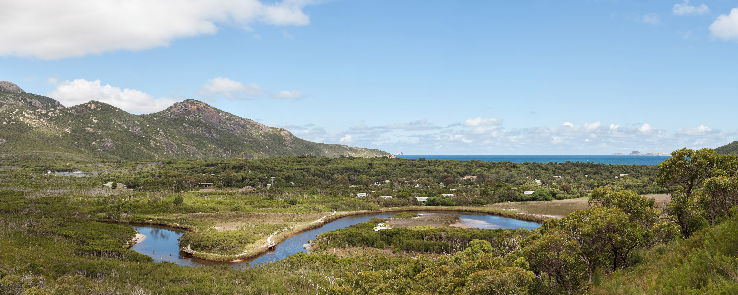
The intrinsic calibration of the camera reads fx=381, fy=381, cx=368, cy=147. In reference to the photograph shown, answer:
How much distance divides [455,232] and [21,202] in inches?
4712

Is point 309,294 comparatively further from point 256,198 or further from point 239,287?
point 256,198

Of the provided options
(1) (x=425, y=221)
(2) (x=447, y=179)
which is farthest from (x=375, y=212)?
(2) (x=447, y=179)

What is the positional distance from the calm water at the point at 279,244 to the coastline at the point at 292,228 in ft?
4.19

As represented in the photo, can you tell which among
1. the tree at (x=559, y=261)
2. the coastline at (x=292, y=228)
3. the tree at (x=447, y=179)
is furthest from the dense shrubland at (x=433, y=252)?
the tree at (x=447, y=179)

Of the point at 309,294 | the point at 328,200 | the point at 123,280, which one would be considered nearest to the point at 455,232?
the point at 309,294

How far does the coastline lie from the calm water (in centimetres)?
128

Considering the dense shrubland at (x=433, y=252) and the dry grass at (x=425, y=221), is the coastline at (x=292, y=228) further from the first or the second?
the dry grass at (x=425, y=221)

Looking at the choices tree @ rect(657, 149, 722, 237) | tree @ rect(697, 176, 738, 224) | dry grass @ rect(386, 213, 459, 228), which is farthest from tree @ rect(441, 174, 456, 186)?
tree @ rect(697, 176, 738, 224)

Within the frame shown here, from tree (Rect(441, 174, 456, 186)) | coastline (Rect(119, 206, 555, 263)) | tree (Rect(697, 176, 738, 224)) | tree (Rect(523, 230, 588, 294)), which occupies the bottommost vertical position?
coastline (Rect(119, 206, 555, 263))

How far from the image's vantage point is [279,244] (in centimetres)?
8144

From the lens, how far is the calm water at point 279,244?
232 ft

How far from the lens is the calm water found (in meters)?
70.8

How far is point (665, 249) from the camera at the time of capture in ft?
111

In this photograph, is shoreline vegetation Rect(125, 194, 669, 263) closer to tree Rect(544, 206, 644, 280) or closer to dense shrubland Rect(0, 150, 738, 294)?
dense shrubland Rect(0, 150, 738, 294)
